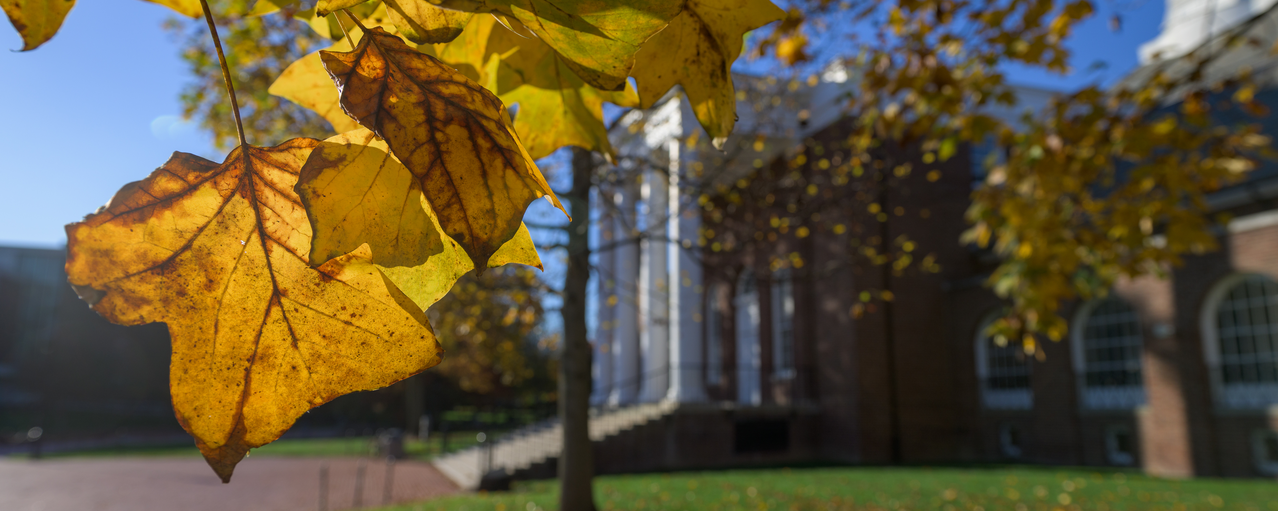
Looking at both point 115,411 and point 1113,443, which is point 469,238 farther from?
point 115,411

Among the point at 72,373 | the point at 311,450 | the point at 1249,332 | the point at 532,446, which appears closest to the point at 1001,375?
the point at 1249,332

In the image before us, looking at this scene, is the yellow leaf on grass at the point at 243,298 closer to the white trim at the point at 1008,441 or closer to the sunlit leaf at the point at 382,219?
the sunlit leaf at the point at 382,219

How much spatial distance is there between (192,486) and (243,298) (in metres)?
18.5

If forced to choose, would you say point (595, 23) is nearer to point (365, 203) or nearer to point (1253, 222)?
point (365, 203)

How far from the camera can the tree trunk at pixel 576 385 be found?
662 cm

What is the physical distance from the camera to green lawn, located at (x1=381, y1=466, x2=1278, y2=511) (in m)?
8.76

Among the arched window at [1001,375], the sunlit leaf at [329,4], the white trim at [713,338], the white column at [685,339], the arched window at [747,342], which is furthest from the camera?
the white trim at [713,338]

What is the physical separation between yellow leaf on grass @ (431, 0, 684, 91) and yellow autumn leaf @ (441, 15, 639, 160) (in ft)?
0.56

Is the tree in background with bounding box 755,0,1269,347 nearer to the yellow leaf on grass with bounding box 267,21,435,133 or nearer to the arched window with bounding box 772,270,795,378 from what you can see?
the yellow leaf on grass with bounding box 267,21,435,133

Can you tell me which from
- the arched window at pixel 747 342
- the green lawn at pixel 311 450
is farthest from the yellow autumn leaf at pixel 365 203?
the green lawn at pixel 311 450

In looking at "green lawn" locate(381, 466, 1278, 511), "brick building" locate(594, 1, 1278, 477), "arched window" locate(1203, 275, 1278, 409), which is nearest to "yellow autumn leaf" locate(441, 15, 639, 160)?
"green lawn" locate(381, 466, 1278, 511)

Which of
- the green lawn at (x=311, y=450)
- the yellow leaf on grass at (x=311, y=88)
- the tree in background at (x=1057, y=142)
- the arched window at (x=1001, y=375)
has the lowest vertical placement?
the green lawn at (x=311, y=450)

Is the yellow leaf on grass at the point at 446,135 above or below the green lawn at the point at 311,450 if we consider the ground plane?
above

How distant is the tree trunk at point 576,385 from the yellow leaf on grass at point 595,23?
616 cm
